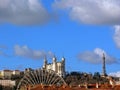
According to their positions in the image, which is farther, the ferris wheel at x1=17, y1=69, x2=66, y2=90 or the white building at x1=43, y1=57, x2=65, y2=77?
the white building at x1=43, y1=57, x2=65, y2=77

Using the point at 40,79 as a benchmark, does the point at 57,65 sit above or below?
above

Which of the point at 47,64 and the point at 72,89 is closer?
the point at 72,89

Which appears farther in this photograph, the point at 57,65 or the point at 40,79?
the point at 57,65

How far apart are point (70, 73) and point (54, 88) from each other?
106 metres

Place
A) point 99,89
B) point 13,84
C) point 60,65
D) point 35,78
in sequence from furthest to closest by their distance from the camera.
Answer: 1. point 60,65
2. point 13,84
3. point 35,78
4. point 99,89

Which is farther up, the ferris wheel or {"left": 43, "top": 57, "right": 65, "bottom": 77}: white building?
{"left": 43, "top": 57, "right": 65, "bottom": 77}: white building

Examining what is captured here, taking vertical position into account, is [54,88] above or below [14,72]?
below

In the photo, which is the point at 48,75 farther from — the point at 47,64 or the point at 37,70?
the point at 47,64

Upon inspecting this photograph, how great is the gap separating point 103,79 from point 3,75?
4121cm

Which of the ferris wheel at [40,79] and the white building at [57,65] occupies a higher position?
the white building at [57,65]

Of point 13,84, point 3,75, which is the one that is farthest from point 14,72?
point 13,84

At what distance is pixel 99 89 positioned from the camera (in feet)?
291

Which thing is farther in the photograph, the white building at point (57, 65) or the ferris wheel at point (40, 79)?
the white building at point (57, 65)

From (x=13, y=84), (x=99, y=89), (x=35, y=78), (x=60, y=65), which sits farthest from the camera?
(x=60, y=65)
